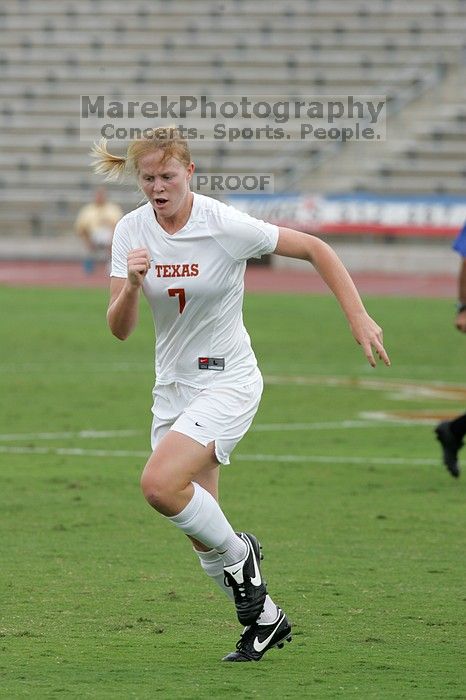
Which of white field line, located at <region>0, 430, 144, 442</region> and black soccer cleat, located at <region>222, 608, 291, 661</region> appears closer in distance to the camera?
black soccer cleat, located at <region>222, 608, 291, 661</region>

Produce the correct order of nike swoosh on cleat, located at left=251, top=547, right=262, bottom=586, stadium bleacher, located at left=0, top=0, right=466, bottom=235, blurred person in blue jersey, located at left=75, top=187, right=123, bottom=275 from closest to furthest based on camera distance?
nike swoosh on cleat, located at left=251, top=547, right=262, bottom=586 → blurred person in blue jersey, located at left=75, top=187, right=123, bottom=275 → stadium bleacher, located at left=0, top=0, right=466, bottom=235

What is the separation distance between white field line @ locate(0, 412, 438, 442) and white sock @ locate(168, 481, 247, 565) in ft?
21.7

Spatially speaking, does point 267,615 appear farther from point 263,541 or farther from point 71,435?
point 71,435

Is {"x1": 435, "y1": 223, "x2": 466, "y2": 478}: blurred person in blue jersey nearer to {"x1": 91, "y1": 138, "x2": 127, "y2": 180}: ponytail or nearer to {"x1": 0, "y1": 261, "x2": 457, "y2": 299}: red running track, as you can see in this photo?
{"x1": 91, "y1": 138, "x2": 127, "y2": 180}: ponytail

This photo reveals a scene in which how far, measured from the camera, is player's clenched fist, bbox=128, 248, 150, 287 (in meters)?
5.66

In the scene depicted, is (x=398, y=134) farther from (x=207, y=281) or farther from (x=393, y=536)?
(x=207, y=281)

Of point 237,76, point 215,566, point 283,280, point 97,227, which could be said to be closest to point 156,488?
point 215,566

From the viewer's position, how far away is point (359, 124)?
125 feet

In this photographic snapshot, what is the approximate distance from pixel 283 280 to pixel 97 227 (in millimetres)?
4541

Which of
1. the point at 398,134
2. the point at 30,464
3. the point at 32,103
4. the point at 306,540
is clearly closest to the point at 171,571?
the point at 306,540

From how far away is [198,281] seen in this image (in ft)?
19.7

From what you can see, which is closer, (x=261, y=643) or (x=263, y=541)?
(x=261, y=643)

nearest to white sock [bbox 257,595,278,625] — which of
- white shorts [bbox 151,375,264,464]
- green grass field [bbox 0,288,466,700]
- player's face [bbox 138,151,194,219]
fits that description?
green grass field [bbox 0,288,466,700]

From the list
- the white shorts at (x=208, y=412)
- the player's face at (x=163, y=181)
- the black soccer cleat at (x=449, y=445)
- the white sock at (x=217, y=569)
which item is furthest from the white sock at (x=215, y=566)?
the black soccer cleat at (x=449, y=445)
